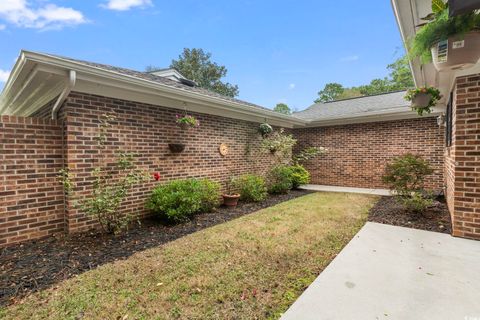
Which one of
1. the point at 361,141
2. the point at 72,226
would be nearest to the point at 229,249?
the point at 72,226

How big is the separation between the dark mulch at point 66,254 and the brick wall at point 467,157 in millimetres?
4276

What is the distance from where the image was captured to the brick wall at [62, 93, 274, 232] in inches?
153

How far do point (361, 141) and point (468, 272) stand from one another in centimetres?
734

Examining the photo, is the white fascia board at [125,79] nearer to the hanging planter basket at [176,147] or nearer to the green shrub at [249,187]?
the hanging planter basket at [176,147]

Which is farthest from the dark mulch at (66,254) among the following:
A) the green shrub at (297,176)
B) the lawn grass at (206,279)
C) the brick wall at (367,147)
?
the brick wall at (367,147)

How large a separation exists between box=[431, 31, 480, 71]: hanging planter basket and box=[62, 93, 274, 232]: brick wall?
15.3ft

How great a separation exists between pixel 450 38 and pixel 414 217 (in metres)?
3.97

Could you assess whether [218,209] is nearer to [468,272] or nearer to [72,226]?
[72,226]

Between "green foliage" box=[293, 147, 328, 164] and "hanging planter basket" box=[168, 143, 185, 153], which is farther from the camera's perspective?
"green foliage" box=[293, 147, 328, 164]

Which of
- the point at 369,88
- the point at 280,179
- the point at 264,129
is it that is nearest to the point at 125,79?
the point at 264,129

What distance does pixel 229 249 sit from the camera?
345 cm

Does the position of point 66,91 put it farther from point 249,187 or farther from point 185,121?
point 249,187

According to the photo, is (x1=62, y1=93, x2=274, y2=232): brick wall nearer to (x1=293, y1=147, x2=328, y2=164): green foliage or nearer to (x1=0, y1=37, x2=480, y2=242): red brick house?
(x1=0, y1=37, x2=480, y2=242): red brick house

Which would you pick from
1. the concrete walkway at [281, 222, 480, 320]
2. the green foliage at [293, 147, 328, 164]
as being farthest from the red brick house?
the green foliage at [293, 147, 328, 164]
